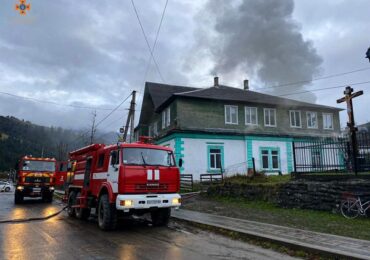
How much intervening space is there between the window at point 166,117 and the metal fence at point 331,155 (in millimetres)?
16056

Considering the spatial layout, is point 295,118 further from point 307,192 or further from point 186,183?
point 307,192

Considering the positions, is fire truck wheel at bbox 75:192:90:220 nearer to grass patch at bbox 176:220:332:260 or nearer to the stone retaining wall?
grass patch at bbox 176:220:332:260

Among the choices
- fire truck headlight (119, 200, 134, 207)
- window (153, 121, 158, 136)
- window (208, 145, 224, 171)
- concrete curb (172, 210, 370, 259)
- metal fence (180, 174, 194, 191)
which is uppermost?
window (153, 121, 158, 136)

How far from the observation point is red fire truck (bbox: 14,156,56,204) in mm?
22312

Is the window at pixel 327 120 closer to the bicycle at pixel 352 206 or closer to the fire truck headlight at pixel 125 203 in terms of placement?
the bicycle at pixel 352 206

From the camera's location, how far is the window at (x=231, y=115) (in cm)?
3059

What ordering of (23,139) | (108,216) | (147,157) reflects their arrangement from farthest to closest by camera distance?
(23,139) → (147,157) → (108,216)

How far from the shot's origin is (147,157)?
35.7ft

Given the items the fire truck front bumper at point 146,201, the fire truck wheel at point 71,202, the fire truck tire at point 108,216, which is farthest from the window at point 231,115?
the fire truck tire at point 108,216

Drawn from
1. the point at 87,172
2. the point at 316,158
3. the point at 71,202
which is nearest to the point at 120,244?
the point at 87,172

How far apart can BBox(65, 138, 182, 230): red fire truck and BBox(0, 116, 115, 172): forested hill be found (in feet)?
302

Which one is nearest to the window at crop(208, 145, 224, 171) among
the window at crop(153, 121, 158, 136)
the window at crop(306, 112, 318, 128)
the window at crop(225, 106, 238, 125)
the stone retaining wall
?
the window at crop(225, 106, 238, 125)

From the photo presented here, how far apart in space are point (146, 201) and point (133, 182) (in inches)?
27.1

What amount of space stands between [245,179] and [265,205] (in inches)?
167
